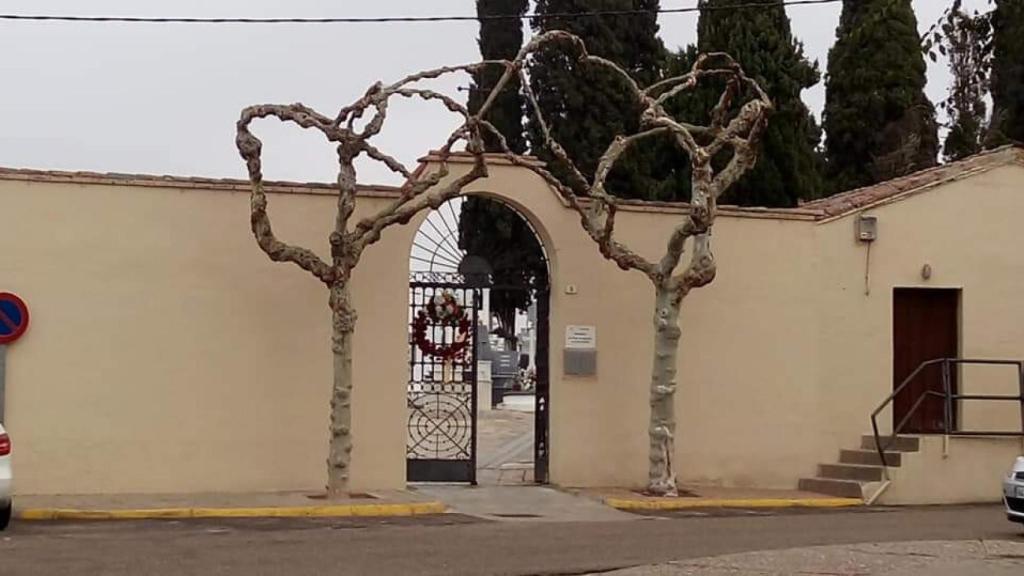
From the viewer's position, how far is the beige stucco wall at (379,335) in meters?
16.6

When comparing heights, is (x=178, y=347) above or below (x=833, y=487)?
above

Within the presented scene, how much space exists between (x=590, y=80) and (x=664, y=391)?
21.1m

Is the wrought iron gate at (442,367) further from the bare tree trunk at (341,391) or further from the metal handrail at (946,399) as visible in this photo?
the metal handrail at (946,399)

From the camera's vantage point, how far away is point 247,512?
50.3 feet

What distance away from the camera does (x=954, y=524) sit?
1570cm

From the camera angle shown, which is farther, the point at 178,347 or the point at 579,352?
the point at 579,352

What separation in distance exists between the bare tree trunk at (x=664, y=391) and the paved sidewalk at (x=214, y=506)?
2.86m

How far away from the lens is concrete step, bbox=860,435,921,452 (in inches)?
739

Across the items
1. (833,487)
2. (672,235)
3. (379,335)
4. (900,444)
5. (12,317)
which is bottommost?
(833,487)

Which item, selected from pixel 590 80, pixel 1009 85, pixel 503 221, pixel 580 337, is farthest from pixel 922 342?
pixel 590 80

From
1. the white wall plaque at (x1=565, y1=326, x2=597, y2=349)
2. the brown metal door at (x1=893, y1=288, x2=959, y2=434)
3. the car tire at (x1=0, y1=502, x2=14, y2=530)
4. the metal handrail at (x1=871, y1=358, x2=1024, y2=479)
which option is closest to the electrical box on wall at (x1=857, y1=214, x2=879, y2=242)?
the brown metal door at (x1=893, y1=288, x2=959, y2=434)

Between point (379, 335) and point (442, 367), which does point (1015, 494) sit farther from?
point (379, 335)

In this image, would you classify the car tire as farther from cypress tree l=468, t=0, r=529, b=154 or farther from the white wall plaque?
cypress tree l=468, t=0, r=529, b=154

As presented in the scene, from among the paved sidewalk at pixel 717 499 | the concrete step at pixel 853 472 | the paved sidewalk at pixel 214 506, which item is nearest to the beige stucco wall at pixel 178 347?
the paved sidewalk at pixel 214 506
